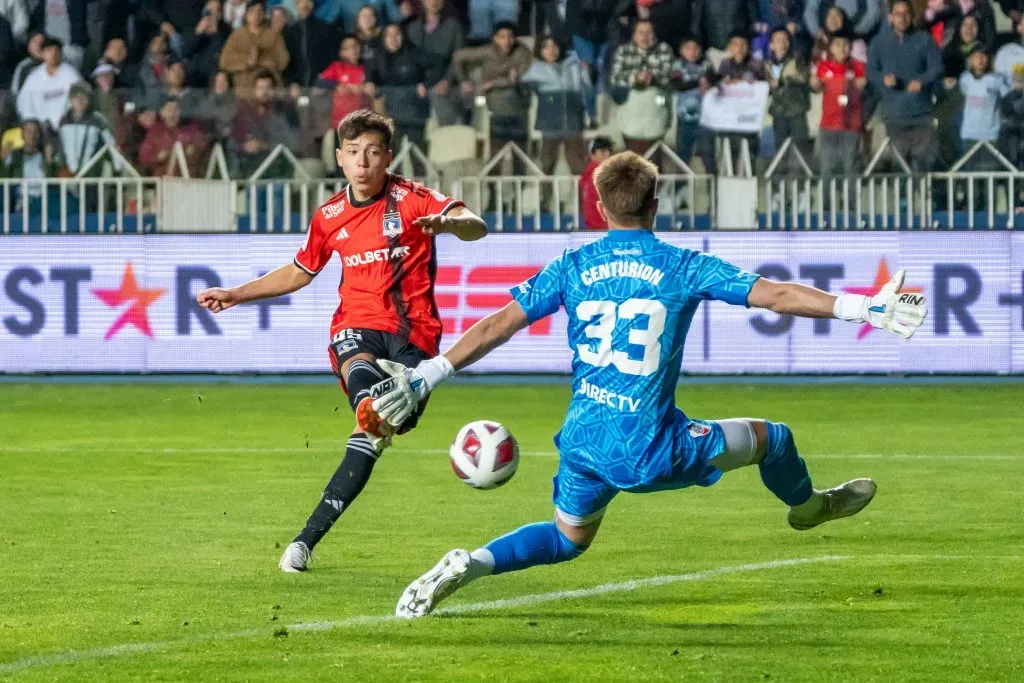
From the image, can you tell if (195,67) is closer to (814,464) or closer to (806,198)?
(806,198)

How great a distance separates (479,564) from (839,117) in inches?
502

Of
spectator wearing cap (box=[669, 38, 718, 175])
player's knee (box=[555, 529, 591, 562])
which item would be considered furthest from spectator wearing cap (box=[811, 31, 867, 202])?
player's knee (box=[555, 529, 591, 562])

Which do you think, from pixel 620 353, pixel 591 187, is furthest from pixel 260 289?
pixel 591 187

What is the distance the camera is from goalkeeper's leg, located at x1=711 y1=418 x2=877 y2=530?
636 centimetres

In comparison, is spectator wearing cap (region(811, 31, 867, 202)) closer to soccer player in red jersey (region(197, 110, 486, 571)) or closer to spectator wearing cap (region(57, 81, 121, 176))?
spectator wearing cap (region(57, 81, 121, 176))

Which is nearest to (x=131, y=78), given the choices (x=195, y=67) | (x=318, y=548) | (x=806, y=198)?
(x=195, y=67)

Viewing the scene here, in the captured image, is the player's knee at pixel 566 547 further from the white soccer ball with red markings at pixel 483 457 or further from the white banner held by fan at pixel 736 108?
the white banner held by fan at pixel 736 108

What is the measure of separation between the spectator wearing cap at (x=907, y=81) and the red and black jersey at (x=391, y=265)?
10.7 m

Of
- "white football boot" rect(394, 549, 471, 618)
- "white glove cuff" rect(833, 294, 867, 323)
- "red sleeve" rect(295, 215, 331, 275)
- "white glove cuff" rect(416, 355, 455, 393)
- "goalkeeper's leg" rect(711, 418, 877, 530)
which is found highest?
"white glove cuff" rect(833, 294, 867, 323)

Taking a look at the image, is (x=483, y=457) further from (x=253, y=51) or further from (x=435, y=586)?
(x=253, y=51)

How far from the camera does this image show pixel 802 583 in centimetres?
738

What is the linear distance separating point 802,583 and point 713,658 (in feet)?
5.38

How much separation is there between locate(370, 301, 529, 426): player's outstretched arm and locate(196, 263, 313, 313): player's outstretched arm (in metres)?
2.27

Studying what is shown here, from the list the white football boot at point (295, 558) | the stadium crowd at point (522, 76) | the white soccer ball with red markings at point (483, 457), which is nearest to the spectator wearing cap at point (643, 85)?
the stadium crowd at point (522, 76)
